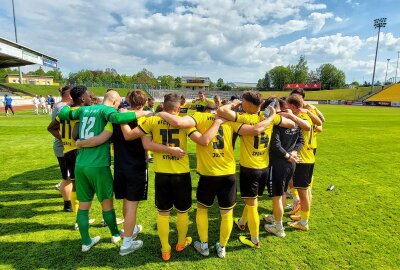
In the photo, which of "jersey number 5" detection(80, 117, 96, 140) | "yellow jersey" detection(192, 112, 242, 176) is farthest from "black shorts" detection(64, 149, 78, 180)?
"yellow jersey" detection(192, 112, 242, 176)

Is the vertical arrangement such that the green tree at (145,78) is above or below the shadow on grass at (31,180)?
Answer: above

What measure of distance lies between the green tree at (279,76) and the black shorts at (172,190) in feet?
417

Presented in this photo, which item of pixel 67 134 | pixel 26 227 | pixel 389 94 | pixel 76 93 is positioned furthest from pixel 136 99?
pixel 389 94

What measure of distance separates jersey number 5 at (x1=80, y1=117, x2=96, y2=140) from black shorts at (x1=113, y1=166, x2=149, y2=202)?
2.21 ft

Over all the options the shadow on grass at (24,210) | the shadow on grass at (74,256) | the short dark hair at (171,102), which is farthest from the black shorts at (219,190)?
the shadow on grass at (24,210)

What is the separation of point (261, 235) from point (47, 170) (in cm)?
701

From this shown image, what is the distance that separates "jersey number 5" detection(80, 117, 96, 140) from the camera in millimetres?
3645

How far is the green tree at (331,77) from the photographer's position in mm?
109062

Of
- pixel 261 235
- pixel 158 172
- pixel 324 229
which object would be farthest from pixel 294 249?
pixel 158 172

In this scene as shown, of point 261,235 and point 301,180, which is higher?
point 301,180

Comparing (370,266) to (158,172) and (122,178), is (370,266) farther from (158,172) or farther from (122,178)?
(122,178)

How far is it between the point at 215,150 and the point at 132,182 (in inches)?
52.5

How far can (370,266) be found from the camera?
3580mm

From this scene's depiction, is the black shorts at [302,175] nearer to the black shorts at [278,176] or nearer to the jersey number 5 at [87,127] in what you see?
the black shorts at [278,176]
